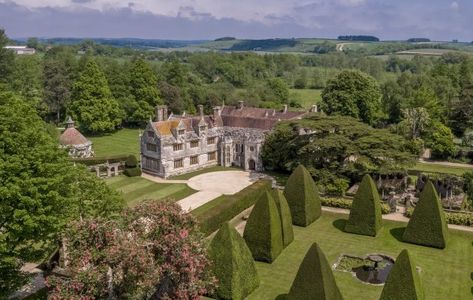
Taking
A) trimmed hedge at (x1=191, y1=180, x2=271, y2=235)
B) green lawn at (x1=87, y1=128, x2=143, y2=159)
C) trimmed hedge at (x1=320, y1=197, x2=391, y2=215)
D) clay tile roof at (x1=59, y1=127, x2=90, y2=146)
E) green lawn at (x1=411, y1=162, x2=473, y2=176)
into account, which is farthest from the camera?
green lawn at (x1=87, y1=128, x2=143, y2=159)

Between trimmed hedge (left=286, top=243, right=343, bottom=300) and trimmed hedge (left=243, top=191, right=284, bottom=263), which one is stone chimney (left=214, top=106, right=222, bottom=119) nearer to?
trimmed hedge (left=243, top=191, right=284, bottom=263)

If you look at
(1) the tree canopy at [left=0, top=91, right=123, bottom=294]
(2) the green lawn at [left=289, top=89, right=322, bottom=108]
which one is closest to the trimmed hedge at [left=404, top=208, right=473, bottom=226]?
(1) the tree canopy at [left=0, top=91, right=123, bottom=294]

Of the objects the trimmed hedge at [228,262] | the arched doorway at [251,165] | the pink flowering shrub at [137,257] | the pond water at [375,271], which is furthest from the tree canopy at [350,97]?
the pink flowering shrub at [137,257]

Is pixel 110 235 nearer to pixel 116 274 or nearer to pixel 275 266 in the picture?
pixel 116 274

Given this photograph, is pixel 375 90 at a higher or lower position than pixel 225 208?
higher

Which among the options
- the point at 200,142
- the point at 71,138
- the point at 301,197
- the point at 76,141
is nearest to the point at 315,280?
the point at 301,197

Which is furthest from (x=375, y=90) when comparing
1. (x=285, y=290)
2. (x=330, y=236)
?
(x=285, y=290)

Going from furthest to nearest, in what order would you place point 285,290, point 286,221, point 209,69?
1. point 209,69
2. point 286,221
3. point 285,290
